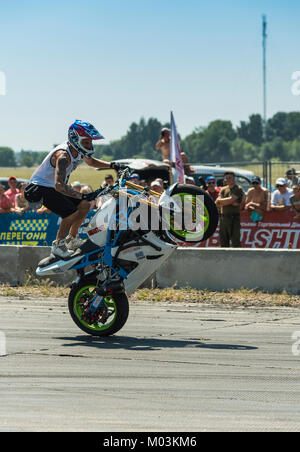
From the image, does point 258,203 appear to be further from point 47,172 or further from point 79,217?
point 47,172

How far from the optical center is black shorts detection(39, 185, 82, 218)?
892 centimetres

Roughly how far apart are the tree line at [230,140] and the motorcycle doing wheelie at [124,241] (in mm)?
116263

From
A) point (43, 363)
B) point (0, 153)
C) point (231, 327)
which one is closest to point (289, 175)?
point (231, 327)

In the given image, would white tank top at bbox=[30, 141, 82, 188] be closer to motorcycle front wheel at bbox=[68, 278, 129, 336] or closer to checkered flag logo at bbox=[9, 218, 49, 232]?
motorcycle front wheel at bbox=[68, 278, 129, 336]

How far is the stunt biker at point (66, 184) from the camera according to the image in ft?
28.4

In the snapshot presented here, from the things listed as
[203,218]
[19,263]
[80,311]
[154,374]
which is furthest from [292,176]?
[154,374]

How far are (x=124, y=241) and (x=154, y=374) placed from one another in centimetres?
205

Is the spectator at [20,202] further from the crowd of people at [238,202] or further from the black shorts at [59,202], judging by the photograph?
the black shorts at [59,202]

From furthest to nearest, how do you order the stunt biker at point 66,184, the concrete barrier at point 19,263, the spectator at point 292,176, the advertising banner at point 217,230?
the spectator at point 292,176
the advertising banner at point 217,230
the concrete barrier at point 19,263
the stunt biker at point 66,184

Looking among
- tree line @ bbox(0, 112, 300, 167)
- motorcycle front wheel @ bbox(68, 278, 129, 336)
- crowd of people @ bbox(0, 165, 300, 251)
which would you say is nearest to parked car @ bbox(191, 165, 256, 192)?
crowd of people @ bbox(0, 165, 300, 251)

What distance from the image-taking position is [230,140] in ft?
525

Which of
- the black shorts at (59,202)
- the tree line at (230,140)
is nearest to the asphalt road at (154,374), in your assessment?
the black shorts at (59,202)
